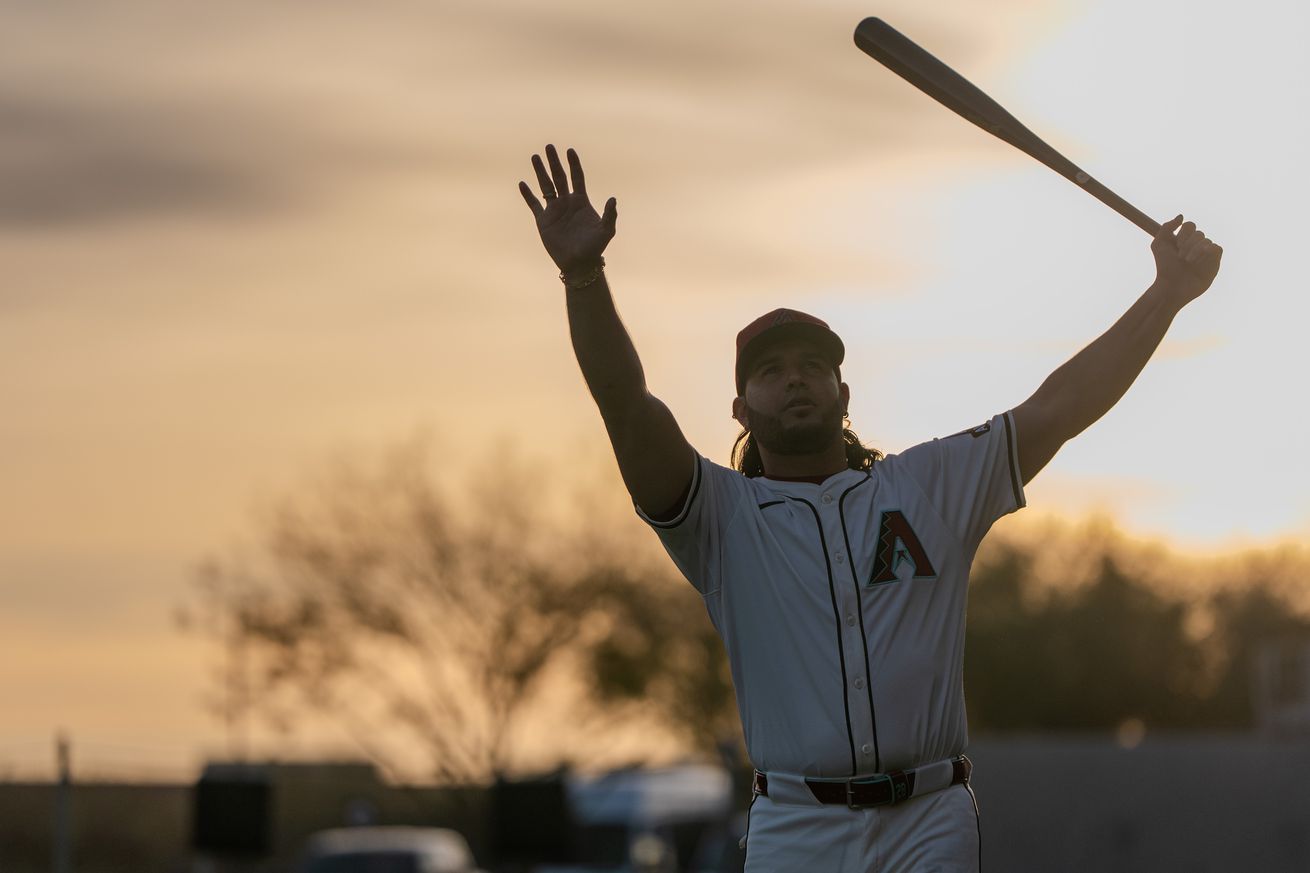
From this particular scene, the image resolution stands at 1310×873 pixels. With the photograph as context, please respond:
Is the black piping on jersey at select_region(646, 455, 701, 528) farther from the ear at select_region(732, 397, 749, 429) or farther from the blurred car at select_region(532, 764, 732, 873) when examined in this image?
the blurred car at select_region(532, 764, 732, 873)

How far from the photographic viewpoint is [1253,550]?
200 ft

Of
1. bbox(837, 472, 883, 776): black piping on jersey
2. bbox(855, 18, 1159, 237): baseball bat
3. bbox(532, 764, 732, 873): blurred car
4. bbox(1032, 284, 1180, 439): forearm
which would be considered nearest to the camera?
bbox(837, 472, 883, 776): black piping on jersey

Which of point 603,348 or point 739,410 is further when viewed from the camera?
point 739,410

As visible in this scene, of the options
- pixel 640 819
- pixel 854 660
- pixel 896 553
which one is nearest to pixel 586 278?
pixel 896 553

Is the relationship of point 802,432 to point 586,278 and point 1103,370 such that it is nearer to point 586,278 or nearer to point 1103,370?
point 586,278

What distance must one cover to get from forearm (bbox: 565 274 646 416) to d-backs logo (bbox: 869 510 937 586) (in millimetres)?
709

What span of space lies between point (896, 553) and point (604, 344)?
2.92 ft

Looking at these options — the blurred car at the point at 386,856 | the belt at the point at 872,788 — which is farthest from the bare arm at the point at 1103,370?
the blurred car at the point at 386,856

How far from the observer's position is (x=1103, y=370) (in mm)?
5301

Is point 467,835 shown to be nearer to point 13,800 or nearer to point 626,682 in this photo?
point 626,682

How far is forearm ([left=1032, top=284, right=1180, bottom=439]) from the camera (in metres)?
5.30

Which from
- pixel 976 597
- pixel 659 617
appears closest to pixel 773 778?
pixel 659 617

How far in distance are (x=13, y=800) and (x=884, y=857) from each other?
1699 cm

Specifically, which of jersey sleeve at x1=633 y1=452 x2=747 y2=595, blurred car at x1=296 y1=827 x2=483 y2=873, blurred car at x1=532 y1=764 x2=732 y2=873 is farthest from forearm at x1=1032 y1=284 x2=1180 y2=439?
blurred car at x1=532 y1=764 x2=732 y2=873
